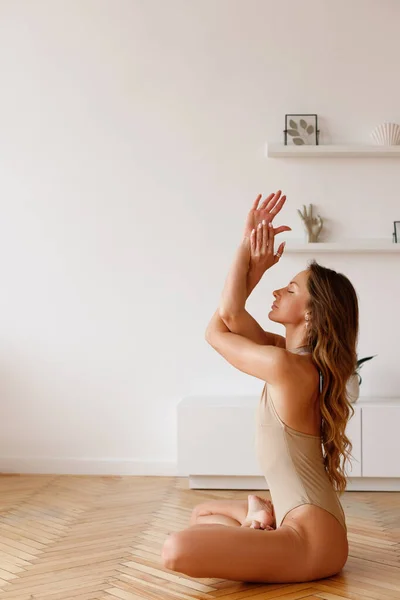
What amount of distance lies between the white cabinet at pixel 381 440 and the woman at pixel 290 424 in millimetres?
1562

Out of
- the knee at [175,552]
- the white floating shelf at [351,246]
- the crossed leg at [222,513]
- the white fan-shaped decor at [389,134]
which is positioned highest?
the white fan-shaped decor at [389,134]

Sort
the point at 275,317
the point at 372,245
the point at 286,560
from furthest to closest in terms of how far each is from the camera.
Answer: the point at 372,245, the point at 275,317, the point at 286,560

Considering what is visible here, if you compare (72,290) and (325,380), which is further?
(72,290)

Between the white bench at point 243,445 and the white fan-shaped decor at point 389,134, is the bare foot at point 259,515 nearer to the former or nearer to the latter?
the white bench at point 243,445

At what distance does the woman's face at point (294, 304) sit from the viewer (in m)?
2.61

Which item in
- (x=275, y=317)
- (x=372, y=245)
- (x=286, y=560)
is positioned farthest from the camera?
(x=372, y=245)

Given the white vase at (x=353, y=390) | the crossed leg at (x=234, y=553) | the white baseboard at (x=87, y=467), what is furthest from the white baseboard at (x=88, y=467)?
the crossed leg at (x=234, y=553)

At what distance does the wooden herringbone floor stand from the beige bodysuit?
25cm

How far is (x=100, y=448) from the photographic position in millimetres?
4699

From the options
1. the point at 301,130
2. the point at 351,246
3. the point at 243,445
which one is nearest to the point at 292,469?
the point at 243,445

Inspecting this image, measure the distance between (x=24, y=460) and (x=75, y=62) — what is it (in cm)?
247

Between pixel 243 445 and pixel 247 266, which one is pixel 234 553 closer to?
pixel 247 266

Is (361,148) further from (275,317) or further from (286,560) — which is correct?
(286,560)

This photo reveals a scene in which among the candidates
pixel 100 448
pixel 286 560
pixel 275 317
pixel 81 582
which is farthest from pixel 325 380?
pixel 100 448
